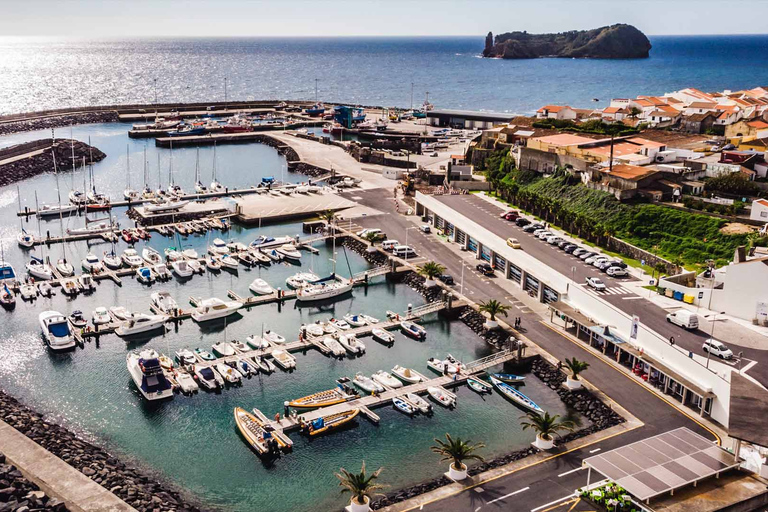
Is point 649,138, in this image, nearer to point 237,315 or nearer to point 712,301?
point 712,301

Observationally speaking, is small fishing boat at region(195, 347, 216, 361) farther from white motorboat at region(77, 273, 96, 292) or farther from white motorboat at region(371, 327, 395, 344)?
white motorboat at region(77, 273, 96, 292)

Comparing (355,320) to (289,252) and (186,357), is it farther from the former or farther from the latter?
(289,252)

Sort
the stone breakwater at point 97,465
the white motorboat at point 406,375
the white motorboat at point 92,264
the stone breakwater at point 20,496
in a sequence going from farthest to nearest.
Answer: the white motorboat at point 92,264
the white motorboat at point 406,375
the stone breakwater at point 97,465
the stone breakwater at point 20,496

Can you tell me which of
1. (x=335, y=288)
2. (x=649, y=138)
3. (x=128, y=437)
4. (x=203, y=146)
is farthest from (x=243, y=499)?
(x=203, y=146)

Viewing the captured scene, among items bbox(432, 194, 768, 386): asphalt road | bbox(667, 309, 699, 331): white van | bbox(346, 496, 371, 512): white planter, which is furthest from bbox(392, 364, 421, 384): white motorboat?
bbox(667, 309, 699, 331): white van

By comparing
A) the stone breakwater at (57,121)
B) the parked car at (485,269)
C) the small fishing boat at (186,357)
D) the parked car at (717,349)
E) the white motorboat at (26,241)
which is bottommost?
the small fishing boat at (186,357)

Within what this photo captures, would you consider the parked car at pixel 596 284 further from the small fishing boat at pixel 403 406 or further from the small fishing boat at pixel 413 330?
the small fishing boat at pixel 403 406

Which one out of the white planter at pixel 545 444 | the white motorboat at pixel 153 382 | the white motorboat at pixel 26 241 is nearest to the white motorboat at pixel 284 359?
the white motorboat at pixel 153 382
